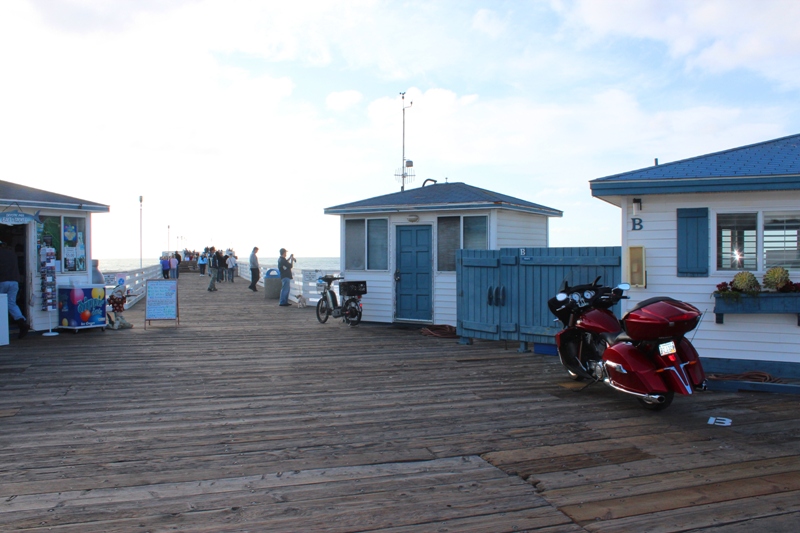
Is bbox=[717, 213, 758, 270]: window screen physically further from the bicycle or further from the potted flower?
the bicycle

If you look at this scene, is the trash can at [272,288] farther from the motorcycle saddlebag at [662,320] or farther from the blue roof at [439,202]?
the motorcycle saddlebag at [662,320]

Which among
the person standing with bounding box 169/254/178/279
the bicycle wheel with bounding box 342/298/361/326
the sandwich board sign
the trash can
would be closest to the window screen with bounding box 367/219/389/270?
the bicycle wheel with bounding box 342/298/361/326

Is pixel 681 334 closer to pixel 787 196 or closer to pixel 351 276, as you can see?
pixel 787 196

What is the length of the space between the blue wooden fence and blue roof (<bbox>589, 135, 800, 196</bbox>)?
45.6 inches

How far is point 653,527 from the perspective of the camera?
132 inches

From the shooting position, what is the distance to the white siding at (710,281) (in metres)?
6.79

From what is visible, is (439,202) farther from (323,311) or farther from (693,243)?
(693,243)

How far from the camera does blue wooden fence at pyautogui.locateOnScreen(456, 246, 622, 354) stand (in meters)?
8.49

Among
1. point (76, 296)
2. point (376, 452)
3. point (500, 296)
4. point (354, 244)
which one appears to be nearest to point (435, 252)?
point (354, 244)

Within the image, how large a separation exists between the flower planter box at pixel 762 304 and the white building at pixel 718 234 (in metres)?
0.08

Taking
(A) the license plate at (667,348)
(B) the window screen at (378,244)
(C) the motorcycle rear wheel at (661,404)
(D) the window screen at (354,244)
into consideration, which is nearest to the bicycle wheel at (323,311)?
(D) the window screen at (354,244)

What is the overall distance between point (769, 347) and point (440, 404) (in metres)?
3.62

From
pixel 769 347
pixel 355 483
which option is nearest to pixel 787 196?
pixel 769 347

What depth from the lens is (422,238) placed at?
1202cm
